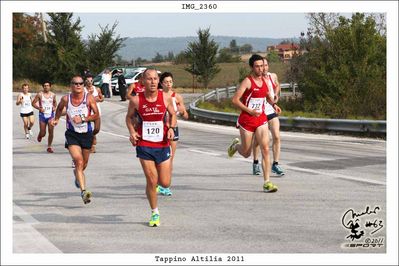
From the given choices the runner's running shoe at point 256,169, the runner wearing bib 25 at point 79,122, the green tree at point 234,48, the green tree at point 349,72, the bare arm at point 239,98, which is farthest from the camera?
the green tree at point 234,48

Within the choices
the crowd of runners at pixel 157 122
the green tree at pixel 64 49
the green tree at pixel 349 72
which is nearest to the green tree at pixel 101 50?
the green tree at pixel 64 49

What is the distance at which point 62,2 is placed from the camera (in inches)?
459

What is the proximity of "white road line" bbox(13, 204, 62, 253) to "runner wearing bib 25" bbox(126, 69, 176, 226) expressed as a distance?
1.38 metres

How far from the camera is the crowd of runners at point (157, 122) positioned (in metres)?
9.48

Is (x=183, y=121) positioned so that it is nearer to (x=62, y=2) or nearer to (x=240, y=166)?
(x=240, y=166)

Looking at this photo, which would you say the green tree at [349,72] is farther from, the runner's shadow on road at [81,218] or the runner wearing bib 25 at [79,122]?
the runner's shadow on road at [81,218]

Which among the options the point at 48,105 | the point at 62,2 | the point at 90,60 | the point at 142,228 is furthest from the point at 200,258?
the point at 90,60

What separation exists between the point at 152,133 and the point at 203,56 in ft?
124

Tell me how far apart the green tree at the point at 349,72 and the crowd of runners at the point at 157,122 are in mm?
12792

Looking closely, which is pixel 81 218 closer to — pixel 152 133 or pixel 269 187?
pixel 152 133

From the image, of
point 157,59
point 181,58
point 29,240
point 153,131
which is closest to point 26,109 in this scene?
point 153,131

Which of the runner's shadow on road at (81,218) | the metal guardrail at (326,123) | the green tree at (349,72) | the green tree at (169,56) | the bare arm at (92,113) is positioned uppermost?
the green tree at (169,56)
